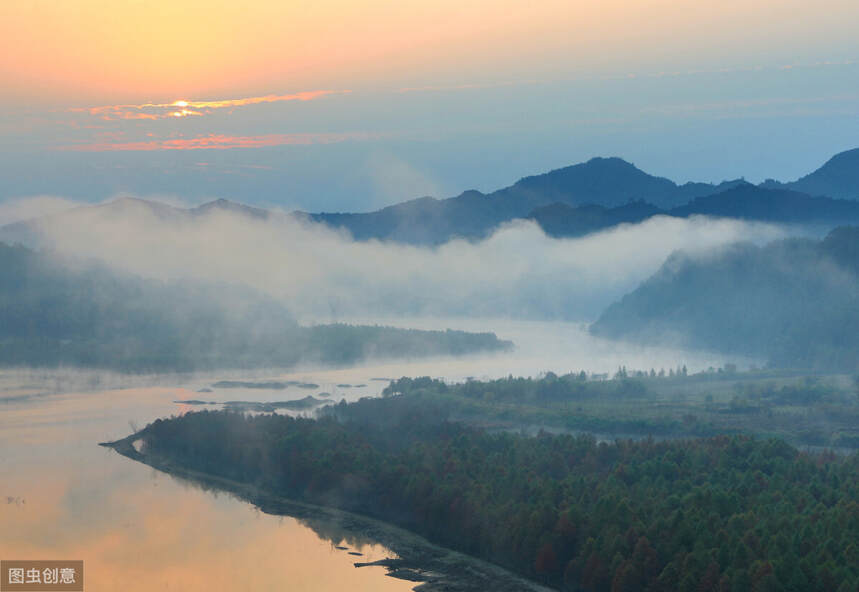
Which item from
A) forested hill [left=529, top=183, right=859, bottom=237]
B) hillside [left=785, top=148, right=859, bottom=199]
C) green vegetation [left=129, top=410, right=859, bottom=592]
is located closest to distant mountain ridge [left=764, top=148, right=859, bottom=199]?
hillside [left=785, top=148, right=859, bottom=199]

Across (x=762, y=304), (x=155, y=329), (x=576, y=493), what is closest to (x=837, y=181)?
(x=762, y=304)

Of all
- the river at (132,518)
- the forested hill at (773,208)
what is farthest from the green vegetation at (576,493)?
the forested hill at (773,208)

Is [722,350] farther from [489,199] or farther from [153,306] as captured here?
[489,199]

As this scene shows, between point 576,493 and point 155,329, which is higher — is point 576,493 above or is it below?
below

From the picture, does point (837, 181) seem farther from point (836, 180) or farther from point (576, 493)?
point (576, 493)

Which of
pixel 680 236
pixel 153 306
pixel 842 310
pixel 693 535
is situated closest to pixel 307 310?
pixel 153 306

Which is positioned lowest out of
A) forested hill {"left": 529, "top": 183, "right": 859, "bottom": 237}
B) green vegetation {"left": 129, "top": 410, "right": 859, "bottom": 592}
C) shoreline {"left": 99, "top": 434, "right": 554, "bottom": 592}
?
shoreline {"left": 99, "top": 434, "right": 554, "bottom": 592}

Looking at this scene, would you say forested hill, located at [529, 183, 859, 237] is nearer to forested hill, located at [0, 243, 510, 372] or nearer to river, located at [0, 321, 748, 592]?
forested hill, located at [0, 243, 510, 372]
